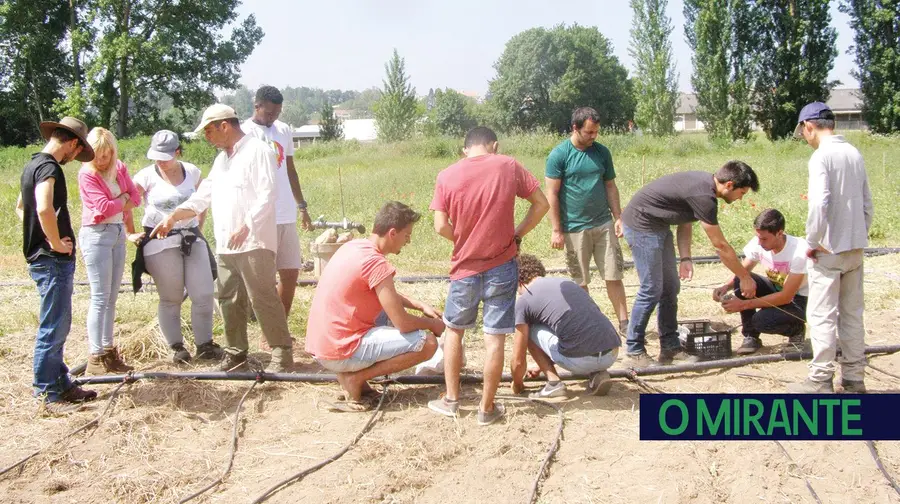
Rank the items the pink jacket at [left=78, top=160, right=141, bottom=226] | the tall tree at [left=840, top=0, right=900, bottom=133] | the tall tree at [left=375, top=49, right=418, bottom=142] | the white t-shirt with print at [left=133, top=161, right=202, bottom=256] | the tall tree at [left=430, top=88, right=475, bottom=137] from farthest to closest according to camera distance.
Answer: the tall tree at [left=430, top=88, right=475, bottom=137] < the tall tree at [left=375, top=49, right=418, bottom=142] < the tall tree at [left=840, top=0, right=900, bottom=133] < the white t-shirt with print at [left=133, top=161, right=202, bottom=256] < the pink jacket at [left=78, top=160, right=141, bottom=226]

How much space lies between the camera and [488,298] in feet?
13.7

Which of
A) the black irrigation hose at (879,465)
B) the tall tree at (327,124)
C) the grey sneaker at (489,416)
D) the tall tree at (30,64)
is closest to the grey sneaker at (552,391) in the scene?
the grey sneaker at (489,416)

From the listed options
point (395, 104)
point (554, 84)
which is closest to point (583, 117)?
point (395, 104)

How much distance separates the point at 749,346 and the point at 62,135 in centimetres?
490

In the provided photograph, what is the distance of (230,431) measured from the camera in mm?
4391

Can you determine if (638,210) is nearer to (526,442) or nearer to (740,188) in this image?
(740,188)

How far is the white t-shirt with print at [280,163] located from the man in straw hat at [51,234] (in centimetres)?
124

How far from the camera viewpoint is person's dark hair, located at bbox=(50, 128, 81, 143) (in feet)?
14.4

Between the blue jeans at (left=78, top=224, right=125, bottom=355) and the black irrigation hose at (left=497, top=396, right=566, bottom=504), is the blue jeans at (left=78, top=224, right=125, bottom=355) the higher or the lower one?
the higher one

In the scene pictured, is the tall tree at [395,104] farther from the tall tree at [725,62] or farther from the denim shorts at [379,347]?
the denim shorts at [379,347]

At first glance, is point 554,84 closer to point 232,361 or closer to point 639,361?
point 639,361

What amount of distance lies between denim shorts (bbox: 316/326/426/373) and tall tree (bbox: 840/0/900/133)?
33544mm

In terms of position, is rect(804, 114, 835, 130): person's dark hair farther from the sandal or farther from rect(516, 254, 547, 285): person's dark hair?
the sandal

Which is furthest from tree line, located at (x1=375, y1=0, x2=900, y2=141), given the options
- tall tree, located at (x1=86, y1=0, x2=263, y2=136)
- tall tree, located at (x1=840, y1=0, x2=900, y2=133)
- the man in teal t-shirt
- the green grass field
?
the man in teal t-shirt
